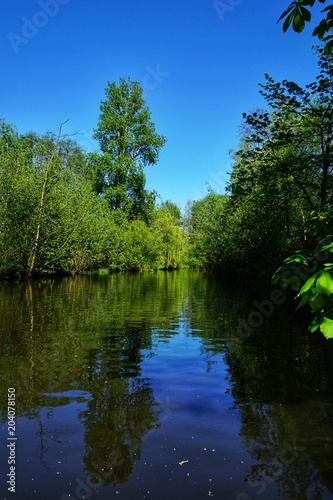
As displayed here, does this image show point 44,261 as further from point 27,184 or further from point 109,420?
point 109,420

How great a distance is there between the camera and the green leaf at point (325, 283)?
2.19 m

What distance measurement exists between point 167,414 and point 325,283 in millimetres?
4002

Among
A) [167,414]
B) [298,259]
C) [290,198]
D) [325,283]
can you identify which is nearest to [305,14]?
[298,259]

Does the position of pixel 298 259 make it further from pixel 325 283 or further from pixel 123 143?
pixel 123 143

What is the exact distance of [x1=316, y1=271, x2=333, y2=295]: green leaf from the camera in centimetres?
219

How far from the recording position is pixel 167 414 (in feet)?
17.9

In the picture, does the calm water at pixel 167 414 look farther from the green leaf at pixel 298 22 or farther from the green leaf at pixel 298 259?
the green leaf at pixel 298 22

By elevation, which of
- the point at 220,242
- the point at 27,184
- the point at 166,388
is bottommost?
the point at 166,388

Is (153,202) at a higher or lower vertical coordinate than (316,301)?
higher

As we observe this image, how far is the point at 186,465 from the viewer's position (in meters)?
4.09

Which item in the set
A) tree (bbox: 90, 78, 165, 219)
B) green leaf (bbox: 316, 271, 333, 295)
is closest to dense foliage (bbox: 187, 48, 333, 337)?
green leaf (bbox: 316, 271, 333, 295)

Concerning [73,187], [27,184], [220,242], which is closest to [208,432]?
[27,184]

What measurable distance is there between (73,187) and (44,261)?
403 inches

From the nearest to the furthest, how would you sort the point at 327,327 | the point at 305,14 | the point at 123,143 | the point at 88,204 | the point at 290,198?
the point at 327,327
the point at 305,14
the point at 290,198
the point at 88,204
the point at 123,143
